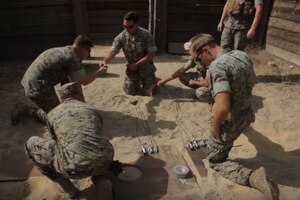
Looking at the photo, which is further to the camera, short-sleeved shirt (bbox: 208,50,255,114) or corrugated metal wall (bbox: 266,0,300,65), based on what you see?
corrugated metal wall (bbox: 266,0,300,65)

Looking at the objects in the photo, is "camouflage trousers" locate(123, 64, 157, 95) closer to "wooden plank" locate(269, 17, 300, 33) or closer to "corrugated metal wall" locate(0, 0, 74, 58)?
"corrugated metal wall" locate(0, 0, 74, 58)

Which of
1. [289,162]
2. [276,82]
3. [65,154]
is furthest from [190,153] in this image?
[276,82]

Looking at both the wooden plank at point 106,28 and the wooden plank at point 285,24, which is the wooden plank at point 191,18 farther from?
the wooden plank at point 106,28

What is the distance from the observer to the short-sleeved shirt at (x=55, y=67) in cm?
493

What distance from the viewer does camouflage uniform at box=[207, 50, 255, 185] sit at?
3.64 meters

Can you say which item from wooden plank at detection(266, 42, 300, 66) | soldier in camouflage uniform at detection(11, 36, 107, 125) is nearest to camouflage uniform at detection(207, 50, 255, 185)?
soldier in camouflage uniform at detection(11, 36, 107, 125)

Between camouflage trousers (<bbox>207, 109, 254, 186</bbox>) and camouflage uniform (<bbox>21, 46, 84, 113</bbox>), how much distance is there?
2.23 m

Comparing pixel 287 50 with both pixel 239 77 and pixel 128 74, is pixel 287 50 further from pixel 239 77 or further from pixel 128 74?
pixel 239 77

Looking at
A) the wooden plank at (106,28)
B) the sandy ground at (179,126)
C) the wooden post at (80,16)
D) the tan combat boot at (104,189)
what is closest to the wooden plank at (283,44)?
the sandy ground at (179,126)

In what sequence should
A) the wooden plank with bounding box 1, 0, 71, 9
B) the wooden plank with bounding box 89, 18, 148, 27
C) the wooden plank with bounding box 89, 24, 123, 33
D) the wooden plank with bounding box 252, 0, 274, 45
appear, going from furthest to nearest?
the wooden plank with bounding box 89, 24, 123, 33
the wooden plank with bounding box 89, 18, 148, 27
the wooden plank with bounding box 252, 0, 274, 45
the wooden plank with bounding box 1, 0, 71, 9

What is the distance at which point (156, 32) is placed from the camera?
28.2ft

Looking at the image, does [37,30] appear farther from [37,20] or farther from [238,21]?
[238,21]

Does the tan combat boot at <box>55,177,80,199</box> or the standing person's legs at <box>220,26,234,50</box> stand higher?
the standing person's legs at <box>220,26,234,50</box>

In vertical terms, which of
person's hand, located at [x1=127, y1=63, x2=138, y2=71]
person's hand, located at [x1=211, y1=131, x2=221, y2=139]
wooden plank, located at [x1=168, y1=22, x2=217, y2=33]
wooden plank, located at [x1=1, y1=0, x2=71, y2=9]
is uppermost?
wooden plank, located at [x1=1, y1=0, x2=71, y2=9]
